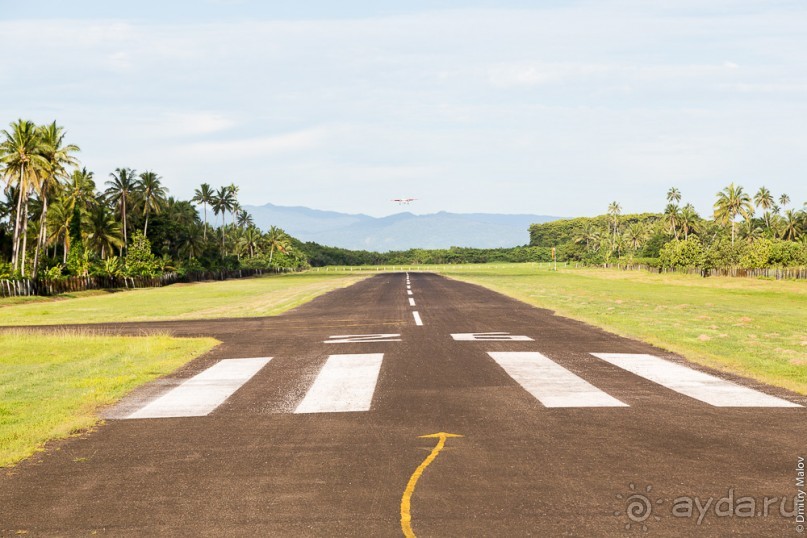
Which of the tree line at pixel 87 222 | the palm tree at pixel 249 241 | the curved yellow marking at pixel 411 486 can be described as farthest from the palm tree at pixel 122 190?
the curved yellow marking at pixel 411 486

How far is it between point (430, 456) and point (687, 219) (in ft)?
511

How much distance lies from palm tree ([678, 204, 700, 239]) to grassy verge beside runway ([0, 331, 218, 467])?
146 metres

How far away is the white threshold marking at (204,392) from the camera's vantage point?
32.1 feet

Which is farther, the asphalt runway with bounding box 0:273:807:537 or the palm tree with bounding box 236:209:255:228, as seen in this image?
the palm tree with bounding box 236:209:255:228

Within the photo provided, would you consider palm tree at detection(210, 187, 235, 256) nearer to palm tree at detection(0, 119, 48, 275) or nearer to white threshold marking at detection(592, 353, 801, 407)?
palm tree at detection(0, 119, 48, 275)

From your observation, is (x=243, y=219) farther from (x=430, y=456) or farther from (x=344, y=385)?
(x=430, y=456)

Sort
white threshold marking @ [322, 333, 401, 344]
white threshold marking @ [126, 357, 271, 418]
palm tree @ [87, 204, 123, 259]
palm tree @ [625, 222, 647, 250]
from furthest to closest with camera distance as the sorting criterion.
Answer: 1. palm tree @ [625, 222, 647, 250]
2. palm tree @ [87, 204, 123, 259]
3. white threshold marking @ [322, 333, 401, 344]
4. white threshold marking @ [126, 357, 271, 418]

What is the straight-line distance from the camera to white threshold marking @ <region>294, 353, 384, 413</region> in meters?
9.89

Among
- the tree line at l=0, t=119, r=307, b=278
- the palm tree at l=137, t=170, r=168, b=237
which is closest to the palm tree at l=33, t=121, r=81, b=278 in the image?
the tree line at l=0, t=119, r=307, b=278

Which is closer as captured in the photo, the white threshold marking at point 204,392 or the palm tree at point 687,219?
the white threshold marking at point 204,392

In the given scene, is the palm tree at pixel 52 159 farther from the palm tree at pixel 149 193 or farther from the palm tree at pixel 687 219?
the palm tree at pixel 687 219

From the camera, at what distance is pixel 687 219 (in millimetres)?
150250

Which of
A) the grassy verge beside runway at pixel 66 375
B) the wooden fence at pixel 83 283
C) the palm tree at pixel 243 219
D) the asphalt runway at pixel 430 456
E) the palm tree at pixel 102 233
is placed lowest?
the wooden fence at pixel 83 283

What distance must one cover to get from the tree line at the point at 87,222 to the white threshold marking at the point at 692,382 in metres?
56.7
